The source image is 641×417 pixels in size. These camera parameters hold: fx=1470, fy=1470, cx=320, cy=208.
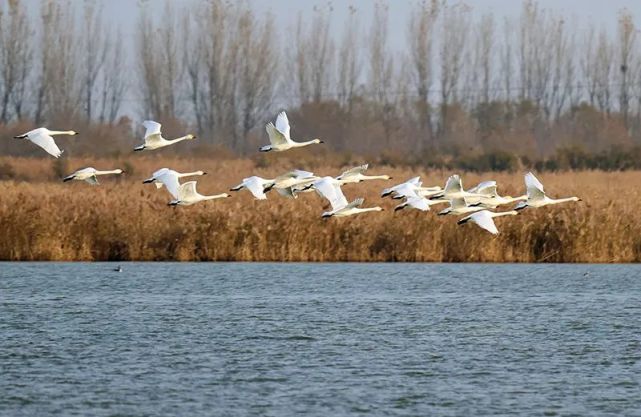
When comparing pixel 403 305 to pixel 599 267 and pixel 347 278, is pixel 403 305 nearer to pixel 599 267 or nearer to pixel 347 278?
pixel 347 278

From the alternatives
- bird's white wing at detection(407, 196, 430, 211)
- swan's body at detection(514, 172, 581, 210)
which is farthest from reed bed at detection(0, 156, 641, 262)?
bird's white wing at detection(407, 196, 430, 211)

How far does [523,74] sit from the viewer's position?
65.3 m

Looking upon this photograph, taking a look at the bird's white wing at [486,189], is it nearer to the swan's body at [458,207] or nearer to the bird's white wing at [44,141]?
the swan's body at [458,207]

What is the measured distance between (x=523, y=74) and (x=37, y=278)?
42769 millimetres

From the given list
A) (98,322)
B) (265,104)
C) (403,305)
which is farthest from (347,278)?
(265,104)

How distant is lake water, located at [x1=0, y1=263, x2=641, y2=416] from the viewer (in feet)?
45.8

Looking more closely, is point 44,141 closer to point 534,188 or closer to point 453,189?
point 453,189

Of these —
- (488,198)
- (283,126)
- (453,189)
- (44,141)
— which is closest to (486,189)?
(488,198)

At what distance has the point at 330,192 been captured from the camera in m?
21.2

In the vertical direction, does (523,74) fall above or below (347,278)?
above

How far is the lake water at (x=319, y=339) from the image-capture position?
1395 cm

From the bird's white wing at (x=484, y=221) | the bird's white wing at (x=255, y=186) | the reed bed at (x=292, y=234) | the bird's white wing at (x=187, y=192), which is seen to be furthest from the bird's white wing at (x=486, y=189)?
the bird's white wing at (x=187, y=192)

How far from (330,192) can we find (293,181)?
1568 millimetres

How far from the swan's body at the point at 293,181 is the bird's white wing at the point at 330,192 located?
668 millimetres
